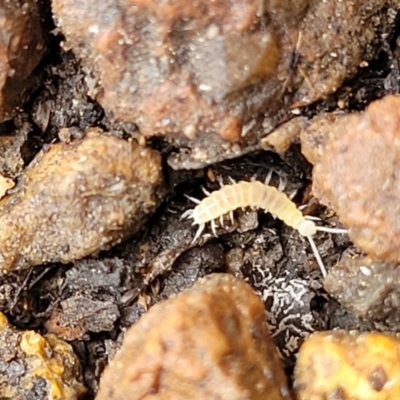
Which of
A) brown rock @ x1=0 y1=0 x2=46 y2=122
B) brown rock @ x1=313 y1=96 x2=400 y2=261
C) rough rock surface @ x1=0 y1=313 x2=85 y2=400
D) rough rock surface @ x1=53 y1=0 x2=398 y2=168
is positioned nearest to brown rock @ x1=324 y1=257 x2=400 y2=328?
brown rock @ x1=313 y1=96 x2=400 y2=261

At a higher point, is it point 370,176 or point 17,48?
point 17,48

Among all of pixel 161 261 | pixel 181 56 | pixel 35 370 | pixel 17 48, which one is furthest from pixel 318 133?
pixel 35 370

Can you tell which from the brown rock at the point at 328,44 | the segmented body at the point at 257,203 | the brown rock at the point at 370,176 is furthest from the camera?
the segmented body at the point at 257,203

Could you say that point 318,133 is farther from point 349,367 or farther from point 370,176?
point 349,367

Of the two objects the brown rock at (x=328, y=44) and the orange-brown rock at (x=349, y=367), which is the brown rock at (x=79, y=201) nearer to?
the brown rock at (x=328, y=44)

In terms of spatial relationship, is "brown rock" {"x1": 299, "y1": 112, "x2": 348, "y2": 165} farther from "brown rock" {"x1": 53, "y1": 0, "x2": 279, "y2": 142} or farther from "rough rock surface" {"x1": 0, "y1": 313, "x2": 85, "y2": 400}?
"rough rock surface" {"x1": 0, "y1": 313, "x2": 85, "y2": 400}

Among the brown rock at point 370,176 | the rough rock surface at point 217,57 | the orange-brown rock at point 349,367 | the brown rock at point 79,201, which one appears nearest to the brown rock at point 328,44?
the rough rock surface at point 217,57
